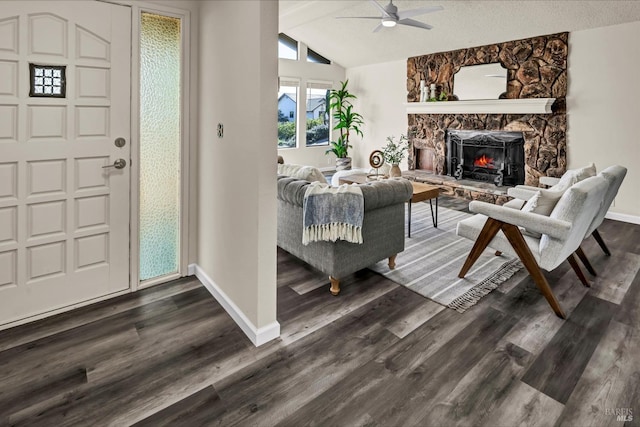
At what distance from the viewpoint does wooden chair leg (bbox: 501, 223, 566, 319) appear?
8.51 ft

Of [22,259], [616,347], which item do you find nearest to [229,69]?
[22,259]

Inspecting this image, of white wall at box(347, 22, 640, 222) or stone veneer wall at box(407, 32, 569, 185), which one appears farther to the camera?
stone veneer wall at box(407, 32, 569, 185)

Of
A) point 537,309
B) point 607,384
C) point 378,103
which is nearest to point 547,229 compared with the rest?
point 537,309

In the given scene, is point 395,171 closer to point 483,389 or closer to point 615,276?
point 615,276

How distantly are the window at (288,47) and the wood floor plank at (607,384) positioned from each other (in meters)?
7.54

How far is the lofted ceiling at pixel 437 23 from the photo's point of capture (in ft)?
16.0

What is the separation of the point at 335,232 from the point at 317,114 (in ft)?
22.0

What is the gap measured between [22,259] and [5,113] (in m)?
0.87

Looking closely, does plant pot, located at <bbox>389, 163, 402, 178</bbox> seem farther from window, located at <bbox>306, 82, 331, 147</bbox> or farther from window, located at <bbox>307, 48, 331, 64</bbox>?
window, located at <bbox>307, 48, 331, 64</bbox>

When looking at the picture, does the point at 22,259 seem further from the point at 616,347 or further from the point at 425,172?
the point at 425,172

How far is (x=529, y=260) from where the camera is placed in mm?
2652

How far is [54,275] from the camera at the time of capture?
98.2 inches

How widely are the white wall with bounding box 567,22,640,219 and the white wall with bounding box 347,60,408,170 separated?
10.5 feet

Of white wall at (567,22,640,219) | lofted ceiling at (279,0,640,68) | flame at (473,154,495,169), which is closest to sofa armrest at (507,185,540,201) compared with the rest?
white wall at (567,22,640,219)
